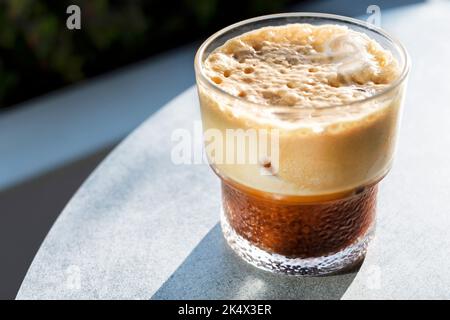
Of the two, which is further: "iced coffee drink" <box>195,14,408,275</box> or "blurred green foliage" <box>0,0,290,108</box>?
"blurred green foliage" <box>0,0,290,108</box>

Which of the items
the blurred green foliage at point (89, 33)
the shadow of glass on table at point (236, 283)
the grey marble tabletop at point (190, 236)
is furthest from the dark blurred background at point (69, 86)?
the shadow of glass on table at point (236, 283)

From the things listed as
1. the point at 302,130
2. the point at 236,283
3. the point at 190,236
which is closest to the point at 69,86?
the point at 190,236

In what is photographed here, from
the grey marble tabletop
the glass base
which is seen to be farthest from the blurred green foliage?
the glass base

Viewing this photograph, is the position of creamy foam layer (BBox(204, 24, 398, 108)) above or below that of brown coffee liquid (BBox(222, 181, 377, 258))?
above

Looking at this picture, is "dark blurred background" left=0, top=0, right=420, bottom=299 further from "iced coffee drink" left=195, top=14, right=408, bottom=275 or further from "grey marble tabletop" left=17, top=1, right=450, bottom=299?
"iced coffee drink" left=195, top=14, right=408, bottom=275
